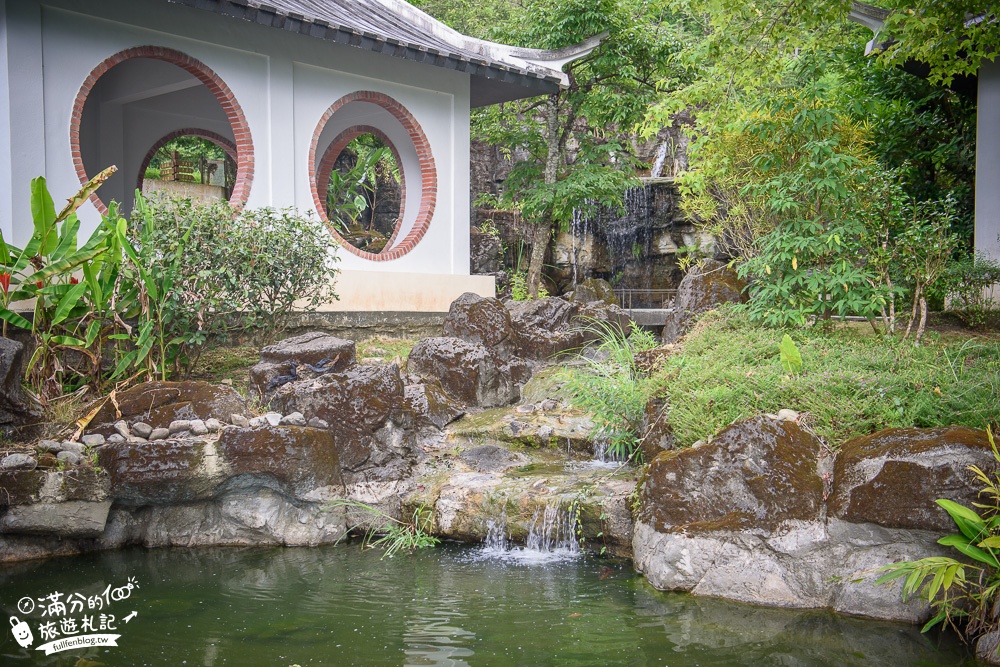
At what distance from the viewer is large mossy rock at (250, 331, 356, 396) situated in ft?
27.0

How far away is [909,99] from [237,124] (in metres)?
10.3

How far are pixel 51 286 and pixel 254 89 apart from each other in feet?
15.9

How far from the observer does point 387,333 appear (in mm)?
12070

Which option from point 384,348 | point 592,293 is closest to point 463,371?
point 384,348

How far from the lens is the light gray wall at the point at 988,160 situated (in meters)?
10.4

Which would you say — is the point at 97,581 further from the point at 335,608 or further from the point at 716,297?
the point at 716,297

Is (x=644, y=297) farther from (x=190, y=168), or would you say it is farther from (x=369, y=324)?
(x=190, y=168)

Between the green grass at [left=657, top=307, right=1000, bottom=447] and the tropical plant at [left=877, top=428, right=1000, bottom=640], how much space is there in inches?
27.6

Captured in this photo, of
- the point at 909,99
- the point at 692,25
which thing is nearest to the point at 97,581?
the point at 909,99

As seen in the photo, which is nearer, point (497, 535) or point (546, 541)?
point (546, 541)

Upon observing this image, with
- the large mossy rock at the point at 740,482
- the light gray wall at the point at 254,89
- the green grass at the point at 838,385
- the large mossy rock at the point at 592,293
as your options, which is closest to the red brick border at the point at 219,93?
the light gray wall at the point at 254,89

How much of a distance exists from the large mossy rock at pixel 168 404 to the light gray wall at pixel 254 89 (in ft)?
10.5

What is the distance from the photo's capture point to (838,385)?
→ 5.98 m

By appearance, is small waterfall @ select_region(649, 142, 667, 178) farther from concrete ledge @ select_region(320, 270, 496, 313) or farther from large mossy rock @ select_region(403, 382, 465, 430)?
large mossy rock @ select_region(403, 382, 465, 430)
